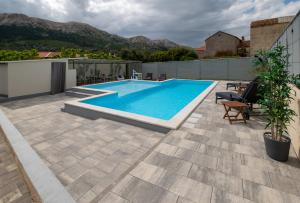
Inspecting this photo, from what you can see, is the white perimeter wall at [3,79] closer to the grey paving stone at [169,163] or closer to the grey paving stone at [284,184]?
the grey paving stone at [169,163]

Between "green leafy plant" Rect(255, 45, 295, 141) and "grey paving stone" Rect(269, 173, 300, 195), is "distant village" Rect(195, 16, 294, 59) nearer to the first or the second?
"green leafy plant" Rect(255, 45, 295, 141)

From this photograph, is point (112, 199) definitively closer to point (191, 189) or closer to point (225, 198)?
point (191, 189)

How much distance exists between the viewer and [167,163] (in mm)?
2607

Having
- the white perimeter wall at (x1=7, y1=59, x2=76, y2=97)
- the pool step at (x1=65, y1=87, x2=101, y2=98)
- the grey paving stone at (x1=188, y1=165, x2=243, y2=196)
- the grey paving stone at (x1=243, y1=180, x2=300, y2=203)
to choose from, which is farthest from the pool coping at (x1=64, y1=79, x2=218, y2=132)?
the white perimeter wall at (x1=7, y1=59, x2=76, y2=97)

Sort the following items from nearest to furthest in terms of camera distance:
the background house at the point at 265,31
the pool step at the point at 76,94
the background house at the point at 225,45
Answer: the pool step at the point at 76,94
the background house at the point at 265,31
the background house at the point at 225,45

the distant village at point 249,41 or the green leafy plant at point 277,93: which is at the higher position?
the distant village at point 249,41

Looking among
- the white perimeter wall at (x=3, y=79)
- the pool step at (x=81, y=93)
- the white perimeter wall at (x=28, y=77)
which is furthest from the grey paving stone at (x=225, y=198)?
the white perimeter wall at (x=3, y=79)

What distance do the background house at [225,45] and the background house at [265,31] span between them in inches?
291

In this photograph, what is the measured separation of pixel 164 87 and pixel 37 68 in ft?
26.1

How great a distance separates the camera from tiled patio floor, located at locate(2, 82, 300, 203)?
6.61 feet

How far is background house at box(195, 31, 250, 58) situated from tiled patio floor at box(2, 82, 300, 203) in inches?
1298

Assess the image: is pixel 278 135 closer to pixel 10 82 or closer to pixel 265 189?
pixel 265 189

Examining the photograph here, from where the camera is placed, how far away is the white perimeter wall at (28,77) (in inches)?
306

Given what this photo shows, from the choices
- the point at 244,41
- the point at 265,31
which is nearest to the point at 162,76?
the point at 265,31
